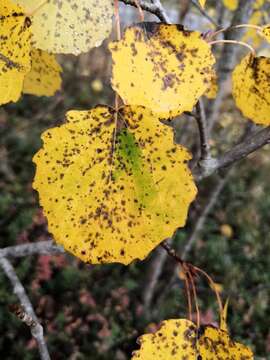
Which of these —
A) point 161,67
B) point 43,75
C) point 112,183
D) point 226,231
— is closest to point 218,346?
point 112,183

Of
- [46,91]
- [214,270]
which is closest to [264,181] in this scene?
[214,270]

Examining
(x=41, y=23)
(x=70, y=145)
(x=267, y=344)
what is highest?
(x=41, y=23)

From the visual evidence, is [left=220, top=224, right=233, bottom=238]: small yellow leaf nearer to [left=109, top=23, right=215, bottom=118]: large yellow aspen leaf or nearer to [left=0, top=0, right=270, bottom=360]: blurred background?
[left=0, top=0, right=270, bottom=360]: blurred background

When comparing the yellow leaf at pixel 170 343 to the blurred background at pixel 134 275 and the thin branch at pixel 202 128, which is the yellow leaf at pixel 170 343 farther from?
the blurred background at pixel 134 275

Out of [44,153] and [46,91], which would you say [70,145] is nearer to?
[44,153]

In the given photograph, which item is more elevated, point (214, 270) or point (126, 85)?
point (126, 85)

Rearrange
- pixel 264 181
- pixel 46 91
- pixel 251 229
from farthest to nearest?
pixel 264 181 < pixel 251 229 < pixel 46 91
